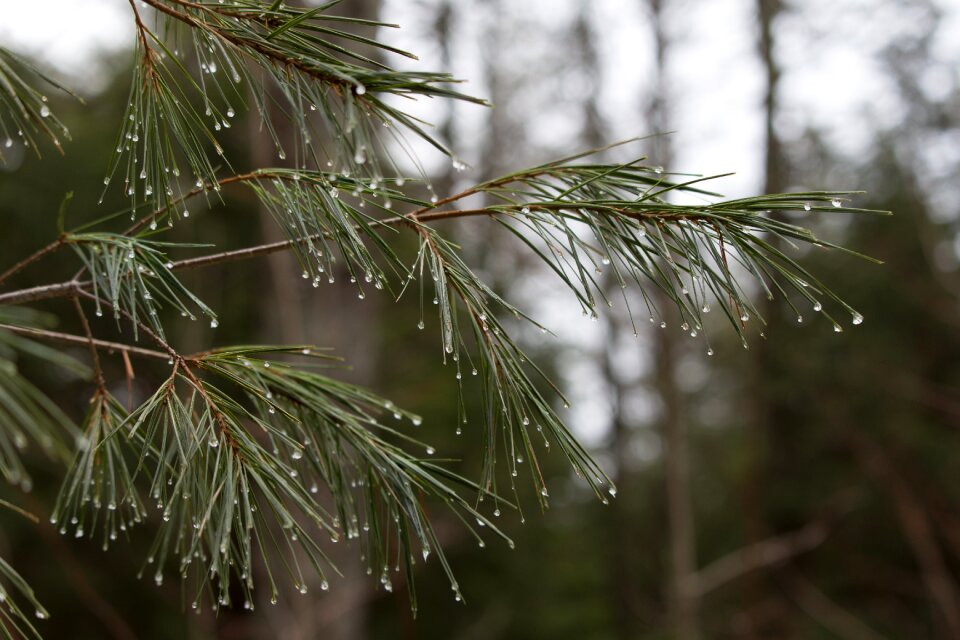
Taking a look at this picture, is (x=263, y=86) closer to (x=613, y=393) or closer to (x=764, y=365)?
(x=764, y=365)

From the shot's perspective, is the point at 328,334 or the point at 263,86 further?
the point at 328,334

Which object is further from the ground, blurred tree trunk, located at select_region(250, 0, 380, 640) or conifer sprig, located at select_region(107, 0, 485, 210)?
conifer sprig, located at select_region(107, 0, 485, 210)

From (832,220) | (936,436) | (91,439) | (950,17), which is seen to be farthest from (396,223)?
(832,220)

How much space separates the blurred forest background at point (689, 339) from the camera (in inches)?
201

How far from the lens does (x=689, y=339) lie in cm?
620

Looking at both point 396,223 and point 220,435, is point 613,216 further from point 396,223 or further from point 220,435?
point 220,435

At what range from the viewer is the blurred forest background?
16.8 feet

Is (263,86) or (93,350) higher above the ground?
(263,86)

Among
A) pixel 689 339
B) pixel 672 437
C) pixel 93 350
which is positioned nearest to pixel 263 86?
pixel 93 350

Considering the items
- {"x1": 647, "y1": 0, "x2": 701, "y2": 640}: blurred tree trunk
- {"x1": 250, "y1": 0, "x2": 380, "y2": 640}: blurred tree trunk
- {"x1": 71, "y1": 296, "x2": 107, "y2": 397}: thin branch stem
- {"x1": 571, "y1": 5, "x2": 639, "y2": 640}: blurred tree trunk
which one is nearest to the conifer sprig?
{"x1": 71, "y1": 296, "x2": 107, "y2": 397}: thin branch stem

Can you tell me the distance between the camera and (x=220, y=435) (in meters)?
1.05

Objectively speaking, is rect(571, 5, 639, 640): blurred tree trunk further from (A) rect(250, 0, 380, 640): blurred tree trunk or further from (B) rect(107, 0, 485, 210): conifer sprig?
(B) rect(107, 0, 485, 210): conifer sprig

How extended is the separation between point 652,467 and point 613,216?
29.0ft

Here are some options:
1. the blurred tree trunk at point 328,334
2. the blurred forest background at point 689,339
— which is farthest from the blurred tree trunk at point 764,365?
the blurred tree trunk at point 328,334
